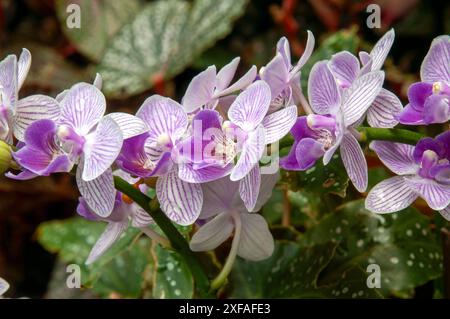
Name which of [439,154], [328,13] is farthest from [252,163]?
[328,13]

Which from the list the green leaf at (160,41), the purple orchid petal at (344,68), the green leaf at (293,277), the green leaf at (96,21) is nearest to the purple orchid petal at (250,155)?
the purple orchid petal at (344,68)

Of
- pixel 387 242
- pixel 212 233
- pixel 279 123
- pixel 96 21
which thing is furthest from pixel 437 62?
pixel 96 21

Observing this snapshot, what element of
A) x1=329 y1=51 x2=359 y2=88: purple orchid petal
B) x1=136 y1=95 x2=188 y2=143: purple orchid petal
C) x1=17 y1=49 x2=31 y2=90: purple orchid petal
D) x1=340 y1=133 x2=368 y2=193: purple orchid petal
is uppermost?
x1=17 y1=49 x2=31 y2=90: purple orchid petal

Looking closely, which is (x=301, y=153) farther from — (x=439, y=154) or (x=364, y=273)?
(x=364, y=273)

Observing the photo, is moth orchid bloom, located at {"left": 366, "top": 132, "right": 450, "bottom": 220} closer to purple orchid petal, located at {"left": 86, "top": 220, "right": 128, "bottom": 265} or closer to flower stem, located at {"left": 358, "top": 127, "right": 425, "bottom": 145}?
flower stem, located at {"left": 358, "top": 127, "right": 425, "bottom": 145}

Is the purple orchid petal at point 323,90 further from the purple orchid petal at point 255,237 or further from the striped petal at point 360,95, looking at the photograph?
the purple orchid petal at point 255,237

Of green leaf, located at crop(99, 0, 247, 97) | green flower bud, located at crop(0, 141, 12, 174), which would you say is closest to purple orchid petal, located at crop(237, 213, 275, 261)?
green flower bud, located at crop(0, 141, 12, 174)
